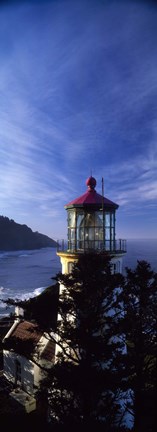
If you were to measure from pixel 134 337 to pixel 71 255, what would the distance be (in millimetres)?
3605

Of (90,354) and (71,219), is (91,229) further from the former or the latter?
(90,354)

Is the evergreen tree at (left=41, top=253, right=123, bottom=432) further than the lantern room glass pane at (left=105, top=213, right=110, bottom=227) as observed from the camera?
No

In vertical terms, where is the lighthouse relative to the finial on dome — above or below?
below

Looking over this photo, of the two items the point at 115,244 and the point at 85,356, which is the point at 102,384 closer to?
the point at 85,356

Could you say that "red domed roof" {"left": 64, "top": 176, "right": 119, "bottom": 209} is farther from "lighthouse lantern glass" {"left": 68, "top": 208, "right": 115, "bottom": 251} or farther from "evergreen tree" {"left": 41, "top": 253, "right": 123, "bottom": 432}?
"evergreen tree" {"left": 41, "top": 253, "right": 123, "bottom": 432}

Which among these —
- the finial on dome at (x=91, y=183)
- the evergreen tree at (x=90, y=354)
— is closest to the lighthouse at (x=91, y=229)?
the finial on dome at (x=91, y=183)

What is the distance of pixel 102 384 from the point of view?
7145mm

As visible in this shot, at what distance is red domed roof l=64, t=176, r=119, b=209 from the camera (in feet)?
34.9

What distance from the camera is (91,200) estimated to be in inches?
424

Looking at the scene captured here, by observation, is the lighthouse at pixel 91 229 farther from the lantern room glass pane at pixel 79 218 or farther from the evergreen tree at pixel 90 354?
the evergreen tree at pixel 90 354

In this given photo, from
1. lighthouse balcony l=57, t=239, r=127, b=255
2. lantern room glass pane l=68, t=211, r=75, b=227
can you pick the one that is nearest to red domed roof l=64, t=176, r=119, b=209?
lantern room glass pane l=68, t=211, r=75, b=227

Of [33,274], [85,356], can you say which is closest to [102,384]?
[85,356]

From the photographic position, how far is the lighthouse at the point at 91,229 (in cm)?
1065

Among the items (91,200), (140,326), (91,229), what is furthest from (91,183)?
(140,326)
